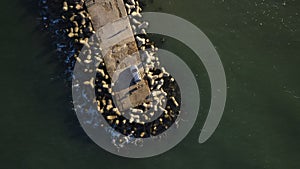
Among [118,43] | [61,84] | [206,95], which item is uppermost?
[118,43]

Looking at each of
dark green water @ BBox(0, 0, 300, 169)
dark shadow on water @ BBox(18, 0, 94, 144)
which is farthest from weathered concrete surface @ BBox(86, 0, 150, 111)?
dark shadow on water @ BBox(18, 0, 94, 144)

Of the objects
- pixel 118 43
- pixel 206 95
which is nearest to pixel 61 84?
pixel 118 43

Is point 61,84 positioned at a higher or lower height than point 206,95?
higher

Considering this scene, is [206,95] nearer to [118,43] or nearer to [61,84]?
[118,43]

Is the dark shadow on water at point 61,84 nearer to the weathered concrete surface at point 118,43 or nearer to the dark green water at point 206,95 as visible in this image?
the dark green water at point 206,95

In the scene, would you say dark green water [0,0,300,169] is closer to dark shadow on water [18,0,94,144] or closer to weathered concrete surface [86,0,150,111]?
dark shadow on water [18,0,94,144]

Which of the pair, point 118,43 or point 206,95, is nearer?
point 118,43
